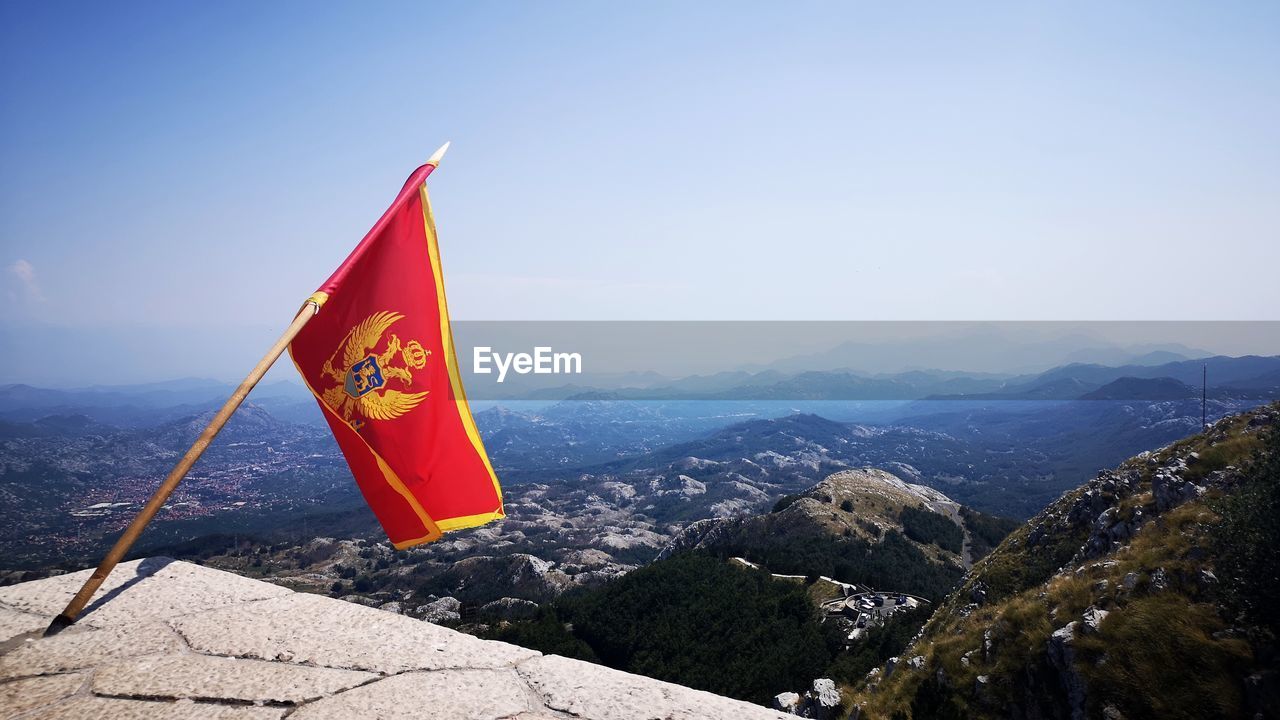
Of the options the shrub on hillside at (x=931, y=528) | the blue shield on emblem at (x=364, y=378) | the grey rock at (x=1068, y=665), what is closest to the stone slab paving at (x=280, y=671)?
the blue shield on emblem at (x=364, y=378)

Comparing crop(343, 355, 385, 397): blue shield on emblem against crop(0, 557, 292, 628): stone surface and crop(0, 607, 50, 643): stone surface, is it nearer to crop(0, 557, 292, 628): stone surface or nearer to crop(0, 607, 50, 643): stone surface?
crop(0, 557, 292, 628): stone surface

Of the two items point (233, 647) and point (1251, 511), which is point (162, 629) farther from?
point (1251, 511)

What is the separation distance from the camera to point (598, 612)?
3263 inches

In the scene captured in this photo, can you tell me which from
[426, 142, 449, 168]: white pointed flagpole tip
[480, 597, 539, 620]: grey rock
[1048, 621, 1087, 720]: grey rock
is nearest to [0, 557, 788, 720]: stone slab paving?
[426, 142, 449, 168]: white pointed flagpole tip

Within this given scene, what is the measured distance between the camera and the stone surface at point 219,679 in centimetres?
453

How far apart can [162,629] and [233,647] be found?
992 millimetres

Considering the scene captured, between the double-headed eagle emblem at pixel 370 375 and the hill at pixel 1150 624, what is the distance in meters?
16.9

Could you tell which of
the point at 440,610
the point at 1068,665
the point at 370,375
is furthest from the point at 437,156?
the point at 440,610

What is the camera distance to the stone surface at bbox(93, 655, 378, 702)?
4.53 m

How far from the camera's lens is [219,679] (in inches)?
188

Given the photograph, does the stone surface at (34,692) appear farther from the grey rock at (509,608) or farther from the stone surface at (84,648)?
the grey rock at (509,608)

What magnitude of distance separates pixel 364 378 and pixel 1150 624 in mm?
20388

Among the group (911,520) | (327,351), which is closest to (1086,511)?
(327,351)

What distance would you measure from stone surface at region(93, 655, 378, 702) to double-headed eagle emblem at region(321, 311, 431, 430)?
3948 mm
